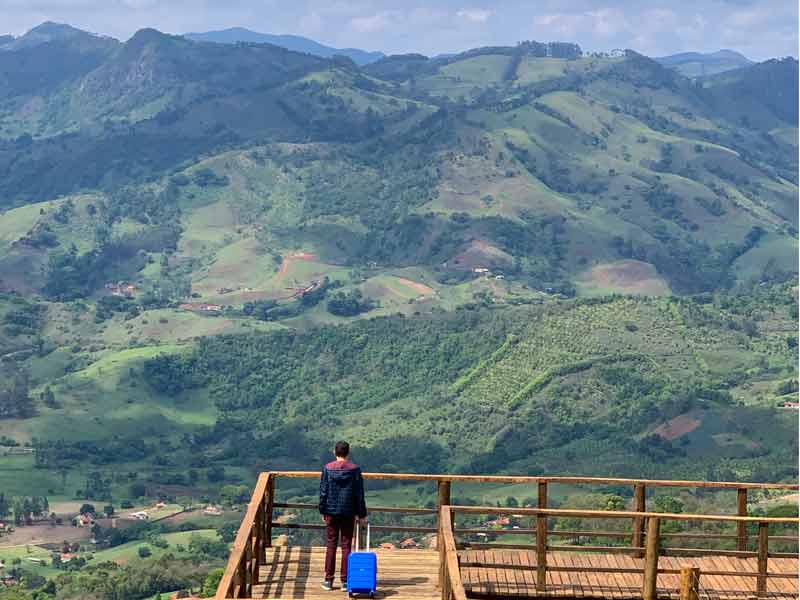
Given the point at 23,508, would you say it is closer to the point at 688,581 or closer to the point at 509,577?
the point at 509,577

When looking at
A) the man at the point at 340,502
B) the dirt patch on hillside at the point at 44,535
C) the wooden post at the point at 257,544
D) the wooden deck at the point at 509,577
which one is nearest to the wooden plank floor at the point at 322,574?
the wooden deck at the point at 509,577

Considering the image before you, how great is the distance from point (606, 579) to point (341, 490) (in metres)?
4.42

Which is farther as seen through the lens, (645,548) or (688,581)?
Answer: (645,548)

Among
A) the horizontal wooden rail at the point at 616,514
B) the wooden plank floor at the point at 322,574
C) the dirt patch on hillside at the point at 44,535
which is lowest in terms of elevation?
the dirt patch on hillside at the point at 44,535

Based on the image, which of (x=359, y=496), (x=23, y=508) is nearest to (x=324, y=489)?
(x=359, y=496)

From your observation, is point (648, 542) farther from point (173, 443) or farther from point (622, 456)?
point (173, 443)


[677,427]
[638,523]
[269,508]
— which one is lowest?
[677,427]

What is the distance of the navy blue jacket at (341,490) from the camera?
20.2 m

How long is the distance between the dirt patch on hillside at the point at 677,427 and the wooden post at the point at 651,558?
5678 inches

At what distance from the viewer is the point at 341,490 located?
2030 cm

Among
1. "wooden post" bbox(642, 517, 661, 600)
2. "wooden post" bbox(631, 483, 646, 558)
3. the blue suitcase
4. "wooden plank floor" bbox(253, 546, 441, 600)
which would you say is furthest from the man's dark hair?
"wooden post" bbox(631, 483, 646, 558)

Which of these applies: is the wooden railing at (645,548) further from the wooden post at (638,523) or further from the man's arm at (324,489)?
the man's arm at (324,489)

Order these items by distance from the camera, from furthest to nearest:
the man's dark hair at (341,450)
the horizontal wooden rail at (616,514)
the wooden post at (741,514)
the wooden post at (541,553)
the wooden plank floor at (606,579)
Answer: the wooden post at (741,514) → the wooden plank floor at (606,579) → the wooden post at (541,553) → the man's dark hair at (341,450) → the horizontal wooden rail at (616,514)

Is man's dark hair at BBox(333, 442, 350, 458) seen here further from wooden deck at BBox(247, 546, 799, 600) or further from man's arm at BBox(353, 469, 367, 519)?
wooden deck at BBox(247, 546, 799, 600)
